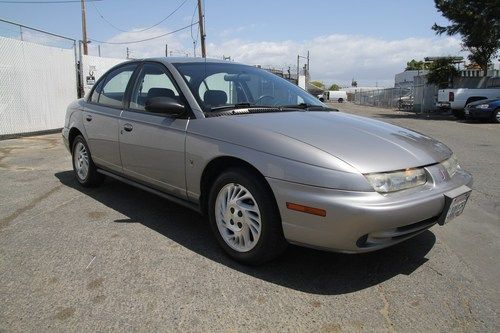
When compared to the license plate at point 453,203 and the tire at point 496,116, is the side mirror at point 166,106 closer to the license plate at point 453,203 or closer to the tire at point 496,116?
the license plate at point 453,203

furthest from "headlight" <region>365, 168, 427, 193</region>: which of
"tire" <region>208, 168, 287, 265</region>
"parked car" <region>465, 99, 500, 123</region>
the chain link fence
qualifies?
the chain link fence

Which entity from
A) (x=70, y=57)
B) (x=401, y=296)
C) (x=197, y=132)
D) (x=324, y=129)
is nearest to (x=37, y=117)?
(x=70, y=57)

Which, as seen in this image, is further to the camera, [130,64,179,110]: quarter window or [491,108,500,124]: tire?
[491,108,500,124]: tire

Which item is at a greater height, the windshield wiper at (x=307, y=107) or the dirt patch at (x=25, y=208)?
the windshield wiper at (x=307, y=107)

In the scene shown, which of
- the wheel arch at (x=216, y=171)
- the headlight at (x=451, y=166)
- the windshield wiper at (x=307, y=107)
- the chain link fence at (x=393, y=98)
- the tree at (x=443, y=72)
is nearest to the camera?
the wheel arch at (x=216, y=171)

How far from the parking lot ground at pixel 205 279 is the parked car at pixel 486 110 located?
14.9 m

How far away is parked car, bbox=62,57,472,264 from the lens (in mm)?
2846

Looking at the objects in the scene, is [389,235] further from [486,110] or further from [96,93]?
[486,110]

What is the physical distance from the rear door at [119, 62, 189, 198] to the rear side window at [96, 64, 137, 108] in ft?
0.89

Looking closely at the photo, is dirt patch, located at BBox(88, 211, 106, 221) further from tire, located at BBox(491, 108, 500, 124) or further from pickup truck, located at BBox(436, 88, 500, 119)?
pickup truck, located at BBox(436, 88, 500, 119)

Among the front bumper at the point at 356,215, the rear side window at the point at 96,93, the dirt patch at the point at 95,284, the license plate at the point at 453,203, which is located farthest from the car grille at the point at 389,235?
the rear side window at the point at 96,93

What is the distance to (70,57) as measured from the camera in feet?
45.8

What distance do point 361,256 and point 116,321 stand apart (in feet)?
6.37

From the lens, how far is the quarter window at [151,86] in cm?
407
